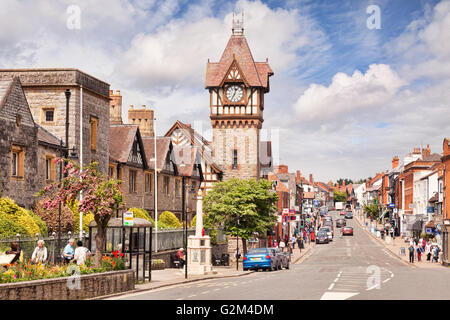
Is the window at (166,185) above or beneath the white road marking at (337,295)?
above

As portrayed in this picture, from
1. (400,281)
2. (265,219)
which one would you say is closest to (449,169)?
(265,219)

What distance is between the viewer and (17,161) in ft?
105

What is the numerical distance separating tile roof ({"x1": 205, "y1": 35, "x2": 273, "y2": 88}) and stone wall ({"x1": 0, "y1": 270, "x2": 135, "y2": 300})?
4409 centimetres

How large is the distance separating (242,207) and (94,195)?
3233 cm

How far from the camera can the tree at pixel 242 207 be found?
55.2m

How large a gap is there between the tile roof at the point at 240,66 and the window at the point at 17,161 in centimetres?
3597

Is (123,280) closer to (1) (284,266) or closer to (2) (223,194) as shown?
(1) (284,266)

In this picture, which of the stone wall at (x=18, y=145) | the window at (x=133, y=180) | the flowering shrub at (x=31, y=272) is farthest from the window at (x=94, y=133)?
the flowering shrub at (x=31, y=272)

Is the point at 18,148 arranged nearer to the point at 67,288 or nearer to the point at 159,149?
the point at 67,288

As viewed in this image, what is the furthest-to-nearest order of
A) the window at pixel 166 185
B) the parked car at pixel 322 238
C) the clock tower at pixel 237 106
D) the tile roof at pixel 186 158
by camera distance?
the parked car at pixel 322 238 → the clock tower at pixel 237 106 → the tile roof at pixel 186 158 → the window at pixel 166 185

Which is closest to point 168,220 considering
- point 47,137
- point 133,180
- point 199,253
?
point 133,180

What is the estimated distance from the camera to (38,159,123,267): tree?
23516mm

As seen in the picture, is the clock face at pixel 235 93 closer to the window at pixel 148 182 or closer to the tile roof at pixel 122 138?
the window at pixel 148 182

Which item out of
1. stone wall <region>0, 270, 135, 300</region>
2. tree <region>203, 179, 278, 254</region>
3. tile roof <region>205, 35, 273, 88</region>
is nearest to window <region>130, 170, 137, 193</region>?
tree <region>203, 179, 278, 254</region>
